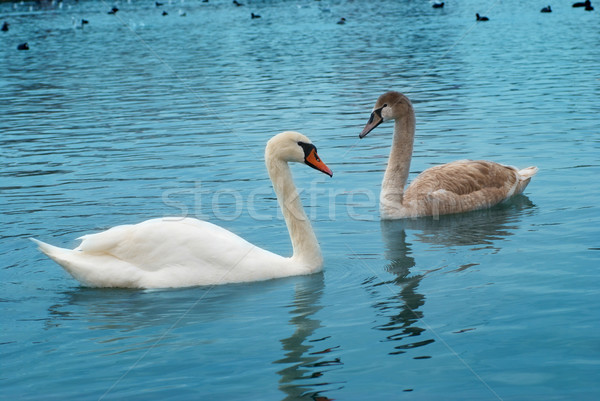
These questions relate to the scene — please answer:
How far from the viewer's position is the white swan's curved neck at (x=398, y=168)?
1016cm

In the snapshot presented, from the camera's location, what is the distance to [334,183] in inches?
471

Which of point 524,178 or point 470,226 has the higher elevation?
point 524,178

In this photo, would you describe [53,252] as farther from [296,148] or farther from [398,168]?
[398,168]

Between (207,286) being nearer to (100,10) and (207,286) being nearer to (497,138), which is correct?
(497,138)

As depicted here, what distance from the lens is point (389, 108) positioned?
35.2 ft

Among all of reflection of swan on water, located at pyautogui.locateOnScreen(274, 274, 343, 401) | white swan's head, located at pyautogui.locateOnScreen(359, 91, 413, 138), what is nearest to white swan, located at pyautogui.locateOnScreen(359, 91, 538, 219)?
white swan's head, located at pyautogui.locateOnScreen(359, 91, 413, 138)

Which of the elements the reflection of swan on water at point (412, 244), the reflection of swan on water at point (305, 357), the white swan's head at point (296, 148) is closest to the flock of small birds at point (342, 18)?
the reflection of swan on water at point (412, 244)

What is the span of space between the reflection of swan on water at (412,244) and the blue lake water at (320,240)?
3 centimetres

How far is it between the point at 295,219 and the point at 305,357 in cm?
238

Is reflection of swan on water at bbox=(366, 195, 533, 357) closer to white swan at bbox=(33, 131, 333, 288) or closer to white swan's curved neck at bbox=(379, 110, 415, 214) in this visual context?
white swan's curved neck at bbox=(379, 110, 415, 214)

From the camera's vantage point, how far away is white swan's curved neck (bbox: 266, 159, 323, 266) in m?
7.94

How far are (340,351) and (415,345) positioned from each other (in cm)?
55

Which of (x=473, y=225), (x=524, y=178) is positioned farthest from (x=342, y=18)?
(x=473, y=225)

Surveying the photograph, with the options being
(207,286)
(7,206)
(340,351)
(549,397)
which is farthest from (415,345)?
(7,206)
